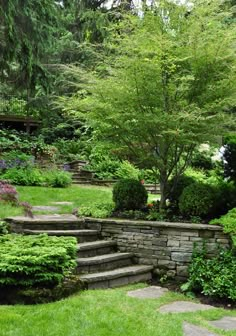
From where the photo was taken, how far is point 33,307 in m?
3.56

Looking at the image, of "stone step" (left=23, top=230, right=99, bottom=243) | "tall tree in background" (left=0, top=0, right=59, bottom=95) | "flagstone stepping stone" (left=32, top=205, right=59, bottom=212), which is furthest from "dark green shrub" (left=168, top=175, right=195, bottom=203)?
"tall tree in background" (left=0, top=0, right=59, bottom=95)

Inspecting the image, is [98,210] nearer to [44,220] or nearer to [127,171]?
[44,220]

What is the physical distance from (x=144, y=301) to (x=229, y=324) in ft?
2.89

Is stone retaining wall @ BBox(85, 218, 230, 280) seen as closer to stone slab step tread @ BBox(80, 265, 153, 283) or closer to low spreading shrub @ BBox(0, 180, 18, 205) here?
stone slab step tread @ BBox(80, 265, 153, 283)

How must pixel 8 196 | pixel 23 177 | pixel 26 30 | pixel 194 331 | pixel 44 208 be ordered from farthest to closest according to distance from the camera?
pixel 23 177 < pixel 26 30 < pixel 44 208 < pixel 8 196 < pixel 194 331

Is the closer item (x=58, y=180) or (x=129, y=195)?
(x=129, y=195)

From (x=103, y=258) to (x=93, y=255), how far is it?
0.24 meters

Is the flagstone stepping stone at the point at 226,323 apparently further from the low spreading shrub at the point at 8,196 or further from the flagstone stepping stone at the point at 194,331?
the low spreading shrub at the point at 8,196

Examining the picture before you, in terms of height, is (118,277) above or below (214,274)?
below

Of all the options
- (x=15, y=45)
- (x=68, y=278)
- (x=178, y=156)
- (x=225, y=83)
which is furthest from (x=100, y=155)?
(x=68, y=278)

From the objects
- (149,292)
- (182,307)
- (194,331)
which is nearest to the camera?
(194,331)

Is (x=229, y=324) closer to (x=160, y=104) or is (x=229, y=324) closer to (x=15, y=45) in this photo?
(x=160, y=104)

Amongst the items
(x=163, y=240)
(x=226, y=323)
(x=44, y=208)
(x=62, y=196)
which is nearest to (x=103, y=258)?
(x=163, y=240)

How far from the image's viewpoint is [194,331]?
3354mm
